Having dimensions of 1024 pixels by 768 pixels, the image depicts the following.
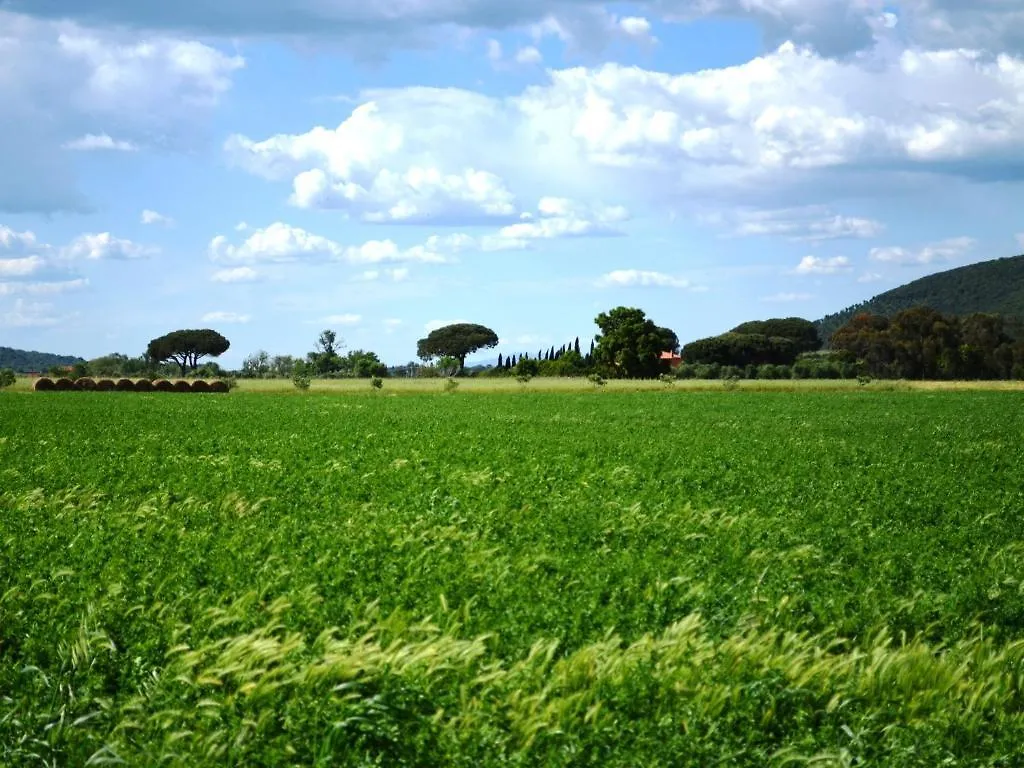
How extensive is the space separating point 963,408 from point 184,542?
48.4 m

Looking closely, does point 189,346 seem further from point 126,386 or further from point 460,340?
point 126,386

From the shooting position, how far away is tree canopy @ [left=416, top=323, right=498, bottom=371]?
16350 cm

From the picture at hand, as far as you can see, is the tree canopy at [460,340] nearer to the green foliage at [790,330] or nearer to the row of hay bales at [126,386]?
the green foliage at [790,330]

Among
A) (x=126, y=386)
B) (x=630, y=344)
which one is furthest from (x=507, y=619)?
(x=630, y=344)

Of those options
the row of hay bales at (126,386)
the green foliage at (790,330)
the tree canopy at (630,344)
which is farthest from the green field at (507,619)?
the green foliage at (790,330)

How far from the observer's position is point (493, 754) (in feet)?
25.6

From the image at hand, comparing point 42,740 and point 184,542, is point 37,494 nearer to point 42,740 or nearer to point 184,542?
point 184,542

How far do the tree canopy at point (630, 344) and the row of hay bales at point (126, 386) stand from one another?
50176 millimetres

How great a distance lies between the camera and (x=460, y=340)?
16350 cm

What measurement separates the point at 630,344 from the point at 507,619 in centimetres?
10619

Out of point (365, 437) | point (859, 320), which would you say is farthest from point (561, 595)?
point (859, 320)

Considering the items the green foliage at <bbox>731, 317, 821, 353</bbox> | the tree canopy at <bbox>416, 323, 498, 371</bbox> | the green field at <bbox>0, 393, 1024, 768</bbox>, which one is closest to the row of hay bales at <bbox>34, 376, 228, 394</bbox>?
the green field at <bbox>0, 393, 1024, 768</bbox>

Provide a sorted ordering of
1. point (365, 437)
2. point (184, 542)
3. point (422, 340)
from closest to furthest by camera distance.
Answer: point (184, 542) → point (365, 437) → point (422, 340)

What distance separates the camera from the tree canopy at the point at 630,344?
377ft
